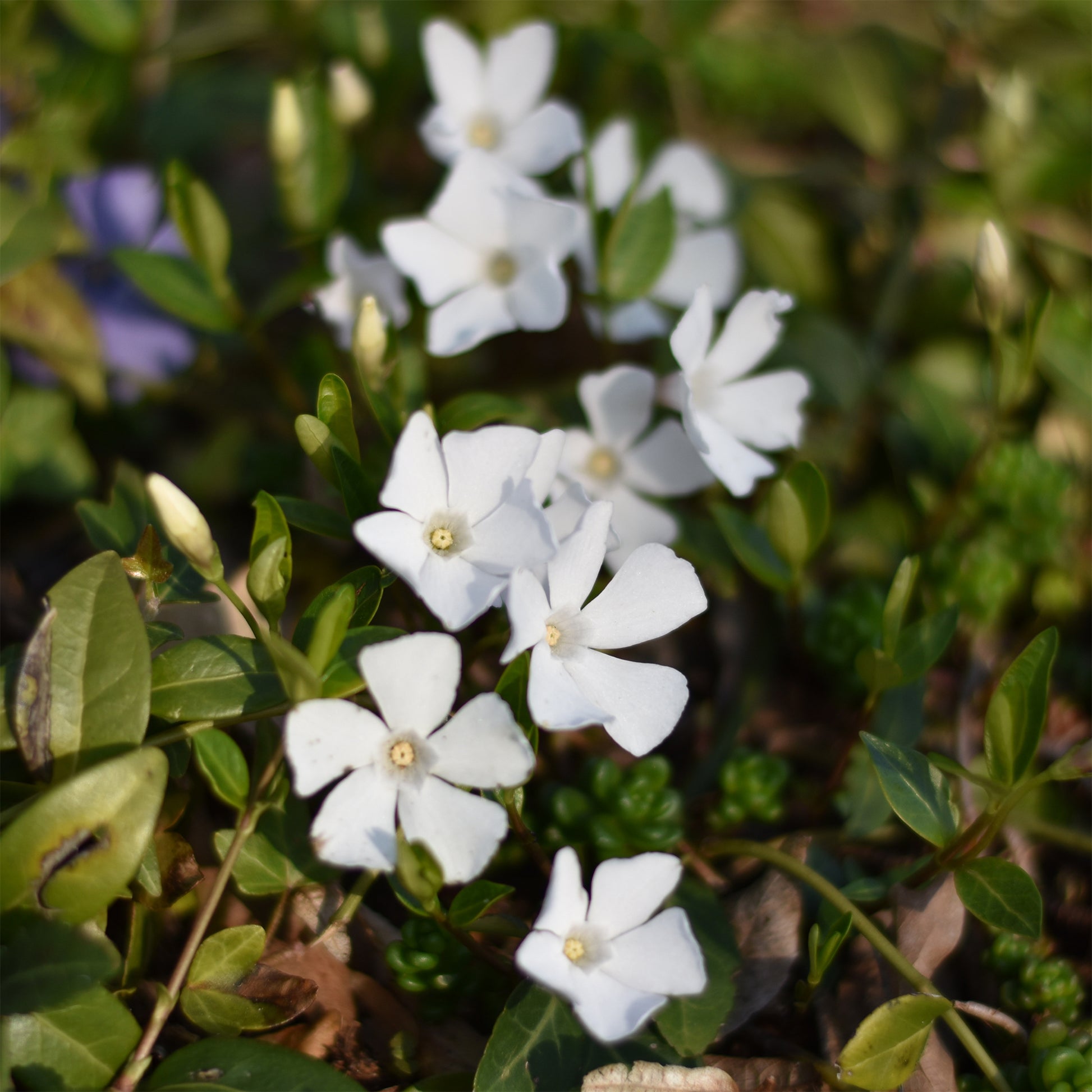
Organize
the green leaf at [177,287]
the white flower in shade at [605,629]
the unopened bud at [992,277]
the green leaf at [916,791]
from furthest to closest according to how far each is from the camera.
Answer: the green leaf at [177,287] → the unopened bud at [992,277] → the green leaf at [916,791] → the white flower in shade at [605,629]

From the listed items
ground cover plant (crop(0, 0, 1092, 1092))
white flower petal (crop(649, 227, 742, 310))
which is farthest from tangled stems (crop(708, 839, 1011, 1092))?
white flower petal (crop(649, 227, 742, 310))

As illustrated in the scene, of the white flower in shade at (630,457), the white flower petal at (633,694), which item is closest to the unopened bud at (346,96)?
the white flower in shade at (630,457)

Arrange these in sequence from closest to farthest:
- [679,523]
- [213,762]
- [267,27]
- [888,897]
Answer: [213,762]
[888,897]
[679,523]
[267,27]

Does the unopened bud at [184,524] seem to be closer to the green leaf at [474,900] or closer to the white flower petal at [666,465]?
the green leaf at [474,900]

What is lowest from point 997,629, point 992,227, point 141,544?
point 997,629

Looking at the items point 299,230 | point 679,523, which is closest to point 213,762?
point 679,523

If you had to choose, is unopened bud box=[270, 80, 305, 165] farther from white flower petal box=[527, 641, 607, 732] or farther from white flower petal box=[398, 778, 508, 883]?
white flower petal box=[398, 778, 508, 883]

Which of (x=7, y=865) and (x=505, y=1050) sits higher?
(x=7, y=865)

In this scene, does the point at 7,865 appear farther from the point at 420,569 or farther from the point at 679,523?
the point at 679,523
